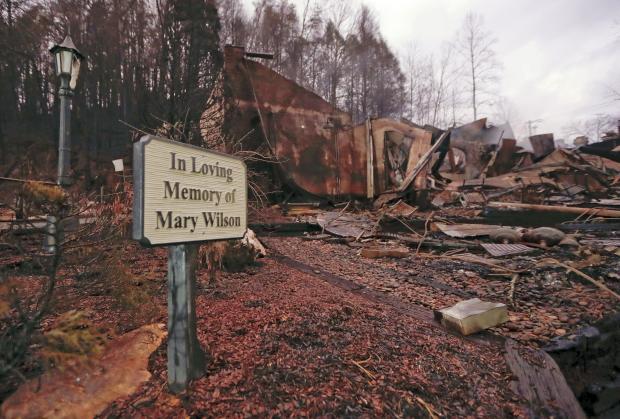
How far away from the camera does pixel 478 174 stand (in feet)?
54.4

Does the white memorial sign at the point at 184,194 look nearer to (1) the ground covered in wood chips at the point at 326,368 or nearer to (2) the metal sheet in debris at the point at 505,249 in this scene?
(1) the ground covered in wood chips at the point at 326,368

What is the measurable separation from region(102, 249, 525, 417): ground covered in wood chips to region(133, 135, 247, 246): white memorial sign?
30.6 inches

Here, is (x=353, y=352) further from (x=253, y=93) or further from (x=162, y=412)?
(x=253, y=93)

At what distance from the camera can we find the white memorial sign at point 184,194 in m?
1.24

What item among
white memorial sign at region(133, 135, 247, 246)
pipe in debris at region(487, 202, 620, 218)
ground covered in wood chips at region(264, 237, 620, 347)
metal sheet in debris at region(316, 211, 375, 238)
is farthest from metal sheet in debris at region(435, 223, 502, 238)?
white memorial sign at region(133, 135, 247, 246)

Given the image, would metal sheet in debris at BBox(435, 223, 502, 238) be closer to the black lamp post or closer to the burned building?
the burned building

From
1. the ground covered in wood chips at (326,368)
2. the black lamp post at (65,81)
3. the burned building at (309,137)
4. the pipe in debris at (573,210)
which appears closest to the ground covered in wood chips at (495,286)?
the ground covered in wood chips at (326,368)

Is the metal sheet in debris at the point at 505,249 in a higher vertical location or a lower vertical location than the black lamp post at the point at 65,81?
lower

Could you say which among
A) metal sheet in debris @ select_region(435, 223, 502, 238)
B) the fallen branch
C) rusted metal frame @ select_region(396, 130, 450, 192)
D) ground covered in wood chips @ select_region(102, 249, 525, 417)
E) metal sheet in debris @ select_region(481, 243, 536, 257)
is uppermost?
rusted metal frame @ select_region(396, 130, 450, 192)

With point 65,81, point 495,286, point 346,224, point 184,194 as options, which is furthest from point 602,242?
point 65,81

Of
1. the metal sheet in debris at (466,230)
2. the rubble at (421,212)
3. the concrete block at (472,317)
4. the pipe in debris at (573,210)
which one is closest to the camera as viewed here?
the concrete block at (472,317)

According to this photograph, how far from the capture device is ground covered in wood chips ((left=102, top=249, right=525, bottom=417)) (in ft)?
4.81

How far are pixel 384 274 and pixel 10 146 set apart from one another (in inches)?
863

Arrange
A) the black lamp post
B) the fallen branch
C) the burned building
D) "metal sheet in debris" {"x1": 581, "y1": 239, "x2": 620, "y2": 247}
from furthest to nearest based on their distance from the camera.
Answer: the burned building, "metal sheet in debris" {"x1": 581, "y1": 239, "x2": 620, "y2": 247}, the black lamp post, the fallen branch
